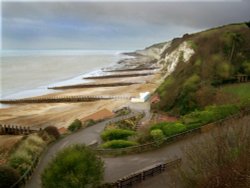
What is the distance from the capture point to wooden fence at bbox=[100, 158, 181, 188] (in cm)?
1873

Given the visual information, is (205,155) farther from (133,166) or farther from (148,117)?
(148,117)

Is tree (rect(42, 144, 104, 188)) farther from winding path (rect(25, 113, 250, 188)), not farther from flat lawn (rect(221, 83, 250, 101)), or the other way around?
flat lawn (rect(221, 83, 250, 101))

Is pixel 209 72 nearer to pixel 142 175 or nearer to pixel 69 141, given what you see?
pixel 69 141

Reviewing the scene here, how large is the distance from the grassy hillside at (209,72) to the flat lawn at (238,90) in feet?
3.13

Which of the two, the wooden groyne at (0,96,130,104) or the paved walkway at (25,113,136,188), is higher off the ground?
the wooden groyne at (0,96,130,104)

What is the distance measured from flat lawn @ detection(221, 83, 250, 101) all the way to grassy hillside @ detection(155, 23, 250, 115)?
954mm

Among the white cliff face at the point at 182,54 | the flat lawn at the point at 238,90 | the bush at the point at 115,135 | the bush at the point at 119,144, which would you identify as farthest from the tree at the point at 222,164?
the white cliff face at the point at 182,54

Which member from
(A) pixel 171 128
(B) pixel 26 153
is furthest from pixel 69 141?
(A) pixel 171 128

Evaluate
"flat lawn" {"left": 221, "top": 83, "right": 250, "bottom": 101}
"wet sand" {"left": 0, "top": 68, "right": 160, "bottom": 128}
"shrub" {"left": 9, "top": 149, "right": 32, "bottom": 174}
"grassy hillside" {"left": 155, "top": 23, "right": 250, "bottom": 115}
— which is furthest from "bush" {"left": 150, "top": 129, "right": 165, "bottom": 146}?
"wet sand" {"left": 0, "top": 68, "right": 160, "bottom": 128}

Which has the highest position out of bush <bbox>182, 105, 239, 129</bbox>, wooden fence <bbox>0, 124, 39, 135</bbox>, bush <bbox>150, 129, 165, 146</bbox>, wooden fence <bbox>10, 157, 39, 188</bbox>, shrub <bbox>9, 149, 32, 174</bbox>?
bush <bbox>182, 105, 239, 129</bbox>

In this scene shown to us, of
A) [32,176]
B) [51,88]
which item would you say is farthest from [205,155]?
[51,88]

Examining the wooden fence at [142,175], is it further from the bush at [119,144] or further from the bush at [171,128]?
the bush at [171,128]

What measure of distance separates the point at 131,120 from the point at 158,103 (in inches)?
245

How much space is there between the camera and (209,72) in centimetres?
4162
